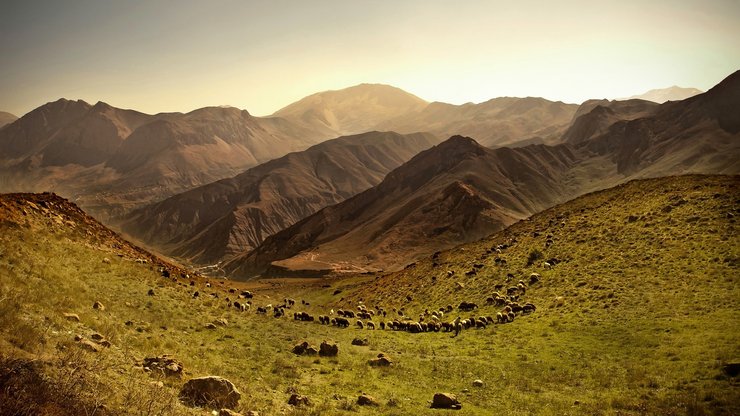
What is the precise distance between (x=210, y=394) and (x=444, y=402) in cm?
884

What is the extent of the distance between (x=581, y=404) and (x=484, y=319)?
14.0 metres

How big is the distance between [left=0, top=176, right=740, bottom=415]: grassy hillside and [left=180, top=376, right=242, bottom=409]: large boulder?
43cm

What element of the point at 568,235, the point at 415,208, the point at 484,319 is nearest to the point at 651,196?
the point at 568,235

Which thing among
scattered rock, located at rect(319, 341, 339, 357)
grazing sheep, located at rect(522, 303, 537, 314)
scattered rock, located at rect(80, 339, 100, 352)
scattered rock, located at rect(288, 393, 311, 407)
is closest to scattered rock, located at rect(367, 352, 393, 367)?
scattered rock, located at rect(319, 341, 339, 357)

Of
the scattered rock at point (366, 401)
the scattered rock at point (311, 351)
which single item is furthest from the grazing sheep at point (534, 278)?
the scattered rock at point (366, 401)

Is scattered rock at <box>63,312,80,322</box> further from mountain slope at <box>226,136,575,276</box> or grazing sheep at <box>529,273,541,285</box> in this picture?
mountain slope at <box>226,136,575,276</box>

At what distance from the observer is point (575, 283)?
3341 cm

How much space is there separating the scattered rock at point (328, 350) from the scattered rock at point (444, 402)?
7.17 meters

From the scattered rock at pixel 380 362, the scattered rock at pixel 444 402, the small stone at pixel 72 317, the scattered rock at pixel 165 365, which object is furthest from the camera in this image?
the scattered rock at pixel 380 362

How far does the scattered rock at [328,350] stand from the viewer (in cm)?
2228

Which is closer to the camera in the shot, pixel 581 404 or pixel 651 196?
pixel 581 404

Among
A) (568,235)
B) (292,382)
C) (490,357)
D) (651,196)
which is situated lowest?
(490,357)

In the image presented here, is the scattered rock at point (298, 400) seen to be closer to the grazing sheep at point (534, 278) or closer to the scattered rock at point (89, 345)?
the scattered rock at point (89, 345)

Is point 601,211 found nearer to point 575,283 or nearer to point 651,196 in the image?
point 651,196
